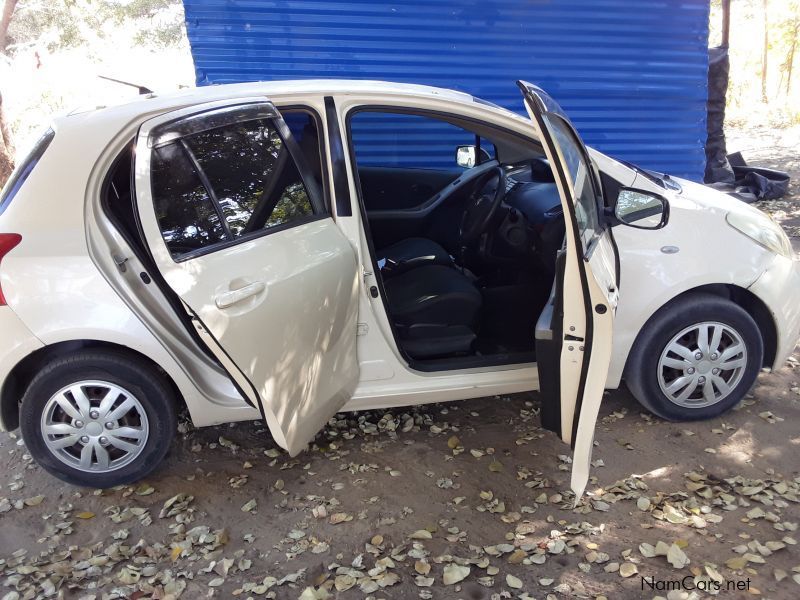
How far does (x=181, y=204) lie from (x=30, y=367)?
3.70 ft

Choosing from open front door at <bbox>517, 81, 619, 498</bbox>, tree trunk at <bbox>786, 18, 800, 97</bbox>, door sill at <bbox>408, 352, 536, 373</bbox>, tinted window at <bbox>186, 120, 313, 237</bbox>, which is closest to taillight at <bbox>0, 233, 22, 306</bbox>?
tinted window at <bbox>186, 120, 313, 237</bbox>

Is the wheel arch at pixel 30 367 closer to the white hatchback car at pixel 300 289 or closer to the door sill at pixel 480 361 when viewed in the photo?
the white hatchback car at pixel 300 289

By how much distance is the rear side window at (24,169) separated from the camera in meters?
2.75

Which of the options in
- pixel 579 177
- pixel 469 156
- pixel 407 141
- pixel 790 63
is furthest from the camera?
pixel 790 63

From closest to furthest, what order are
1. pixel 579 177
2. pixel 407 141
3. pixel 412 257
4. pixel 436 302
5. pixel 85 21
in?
pixel 579 177 → pixel 436 302 → pixel 412 257 → pixel 407 141 → pixel 85 21

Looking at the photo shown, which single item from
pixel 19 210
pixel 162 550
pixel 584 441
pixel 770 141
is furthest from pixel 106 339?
pixel 770 141

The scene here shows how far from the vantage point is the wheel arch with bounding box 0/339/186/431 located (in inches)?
113

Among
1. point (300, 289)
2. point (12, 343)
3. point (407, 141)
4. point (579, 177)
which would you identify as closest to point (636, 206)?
Result: point (579, 177)

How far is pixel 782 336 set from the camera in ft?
10.7

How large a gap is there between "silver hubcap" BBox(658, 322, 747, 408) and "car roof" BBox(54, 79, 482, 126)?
1.62 metres

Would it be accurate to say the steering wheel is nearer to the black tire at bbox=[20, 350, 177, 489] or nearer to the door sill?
the door sill

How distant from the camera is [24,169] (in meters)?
2.79

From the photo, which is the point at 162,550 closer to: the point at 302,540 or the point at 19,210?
the point at 302,540

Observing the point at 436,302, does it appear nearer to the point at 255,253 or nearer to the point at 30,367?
the point at 255,253
